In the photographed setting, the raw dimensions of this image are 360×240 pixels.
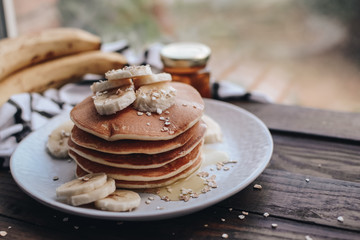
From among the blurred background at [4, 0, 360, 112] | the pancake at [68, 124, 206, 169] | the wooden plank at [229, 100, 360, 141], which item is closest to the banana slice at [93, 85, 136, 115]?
the pancake at [68, 124, 206, 169]

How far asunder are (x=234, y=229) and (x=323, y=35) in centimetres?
318

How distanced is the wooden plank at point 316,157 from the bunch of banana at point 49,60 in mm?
1046

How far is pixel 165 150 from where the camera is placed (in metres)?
1.21

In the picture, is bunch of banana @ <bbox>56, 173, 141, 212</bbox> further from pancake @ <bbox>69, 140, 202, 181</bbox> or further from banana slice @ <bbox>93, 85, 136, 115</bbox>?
banana slice @ <bbox>93, 85, 136, 115</bbox>

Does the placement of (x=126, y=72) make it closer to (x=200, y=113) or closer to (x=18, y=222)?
(x=200, y=113)

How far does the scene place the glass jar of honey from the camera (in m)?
1.80

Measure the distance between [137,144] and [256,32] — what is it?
3327mm

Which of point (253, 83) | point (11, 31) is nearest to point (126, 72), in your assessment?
point (11, 31)

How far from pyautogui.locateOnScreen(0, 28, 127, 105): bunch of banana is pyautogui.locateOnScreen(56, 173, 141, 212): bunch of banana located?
2.68 feet

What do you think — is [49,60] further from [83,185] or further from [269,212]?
[269,212]

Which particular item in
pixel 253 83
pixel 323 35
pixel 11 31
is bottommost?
pixel 253 83

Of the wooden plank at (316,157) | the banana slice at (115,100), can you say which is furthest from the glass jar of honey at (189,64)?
the banana slice at (115,100)

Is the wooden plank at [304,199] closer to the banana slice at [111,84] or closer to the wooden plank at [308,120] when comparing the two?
the wooden plank at [308,120]

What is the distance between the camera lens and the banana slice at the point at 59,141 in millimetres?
1452
